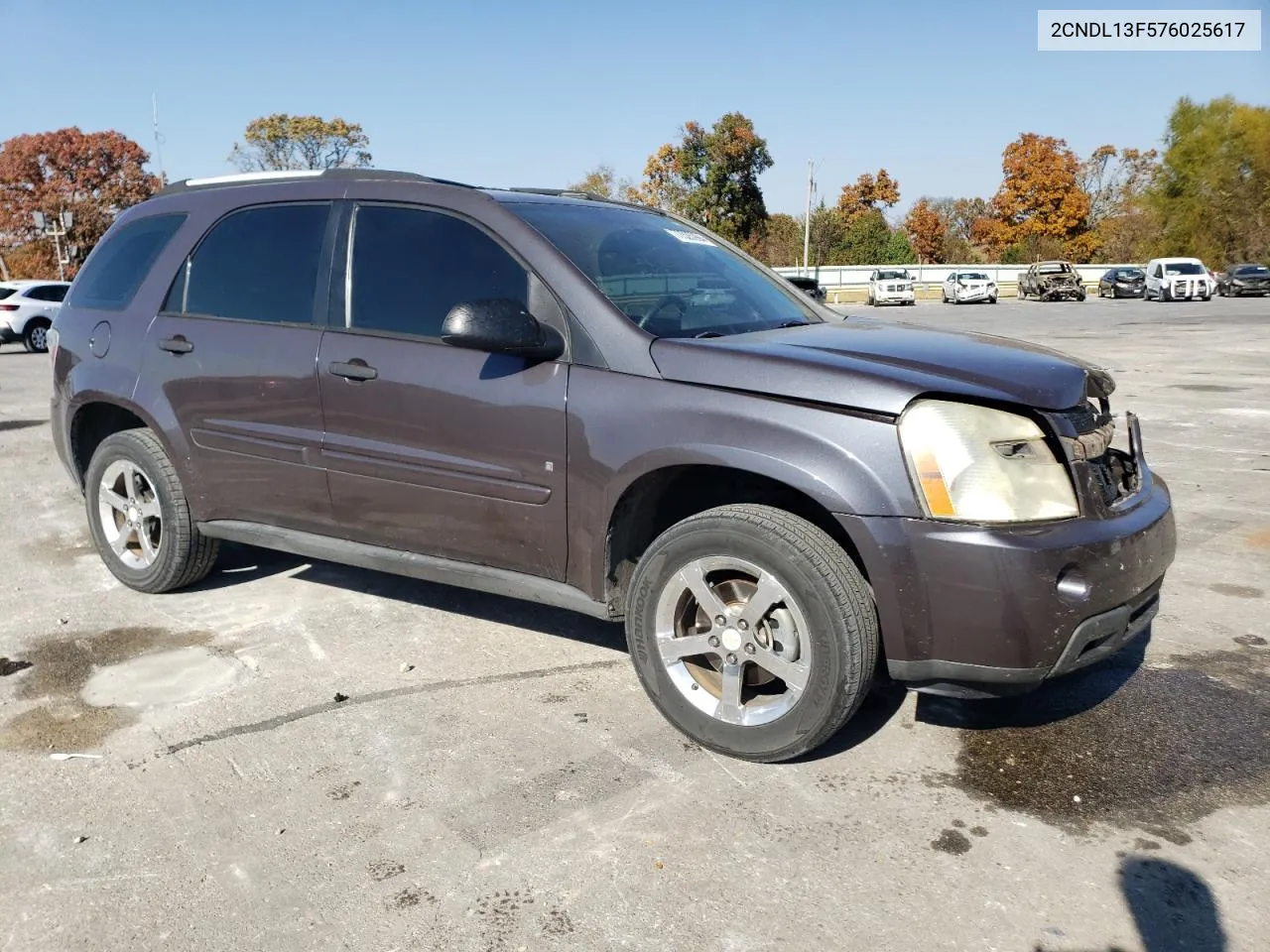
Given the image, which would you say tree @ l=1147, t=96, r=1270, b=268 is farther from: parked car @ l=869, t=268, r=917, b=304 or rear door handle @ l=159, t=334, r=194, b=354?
rear door handle @ l=159, t=334, r=194, b=354

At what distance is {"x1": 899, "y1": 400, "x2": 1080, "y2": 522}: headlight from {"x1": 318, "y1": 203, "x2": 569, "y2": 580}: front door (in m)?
1.17

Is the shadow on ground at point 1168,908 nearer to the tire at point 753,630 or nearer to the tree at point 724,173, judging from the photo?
the tire at point 753,630

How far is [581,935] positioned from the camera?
238 centimetres

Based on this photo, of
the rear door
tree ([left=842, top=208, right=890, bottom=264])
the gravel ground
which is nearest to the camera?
the gravel ground

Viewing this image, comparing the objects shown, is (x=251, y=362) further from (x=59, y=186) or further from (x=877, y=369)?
(x=59, y=186)

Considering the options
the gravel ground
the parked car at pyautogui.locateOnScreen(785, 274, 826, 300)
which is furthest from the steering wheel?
the gravel ground

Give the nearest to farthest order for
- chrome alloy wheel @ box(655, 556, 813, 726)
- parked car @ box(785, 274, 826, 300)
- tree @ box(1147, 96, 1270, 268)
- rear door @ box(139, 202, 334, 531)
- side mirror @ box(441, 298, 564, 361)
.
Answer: chrome alloy wheel @ box(655, 556, 813, 726) → side mirror @ box(441, 298, 564, 361) → rear door @ box(139, 202, 334, 531) → parked car @ box(785, 274, 826, 300) → tree @ box(1147, 96, 1270, 268)

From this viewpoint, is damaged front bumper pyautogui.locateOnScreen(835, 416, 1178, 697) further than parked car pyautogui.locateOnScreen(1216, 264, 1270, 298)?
No

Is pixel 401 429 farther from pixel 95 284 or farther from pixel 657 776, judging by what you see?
pixel 95 284

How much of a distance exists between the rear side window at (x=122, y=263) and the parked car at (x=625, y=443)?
0.02m

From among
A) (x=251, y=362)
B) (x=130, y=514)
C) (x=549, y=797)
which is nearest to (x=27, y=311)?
(x=130, y=514)

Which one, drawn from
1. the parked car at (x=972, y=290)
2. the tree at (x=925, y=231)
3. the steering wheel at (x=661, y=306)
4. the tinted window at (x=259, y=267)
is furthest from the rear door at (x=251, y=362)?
the tree at (x=925, y=231)

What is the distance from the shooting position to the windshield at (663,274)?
11.9ft

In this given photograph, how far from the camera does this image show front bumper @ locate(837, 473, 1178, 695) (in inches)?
110
